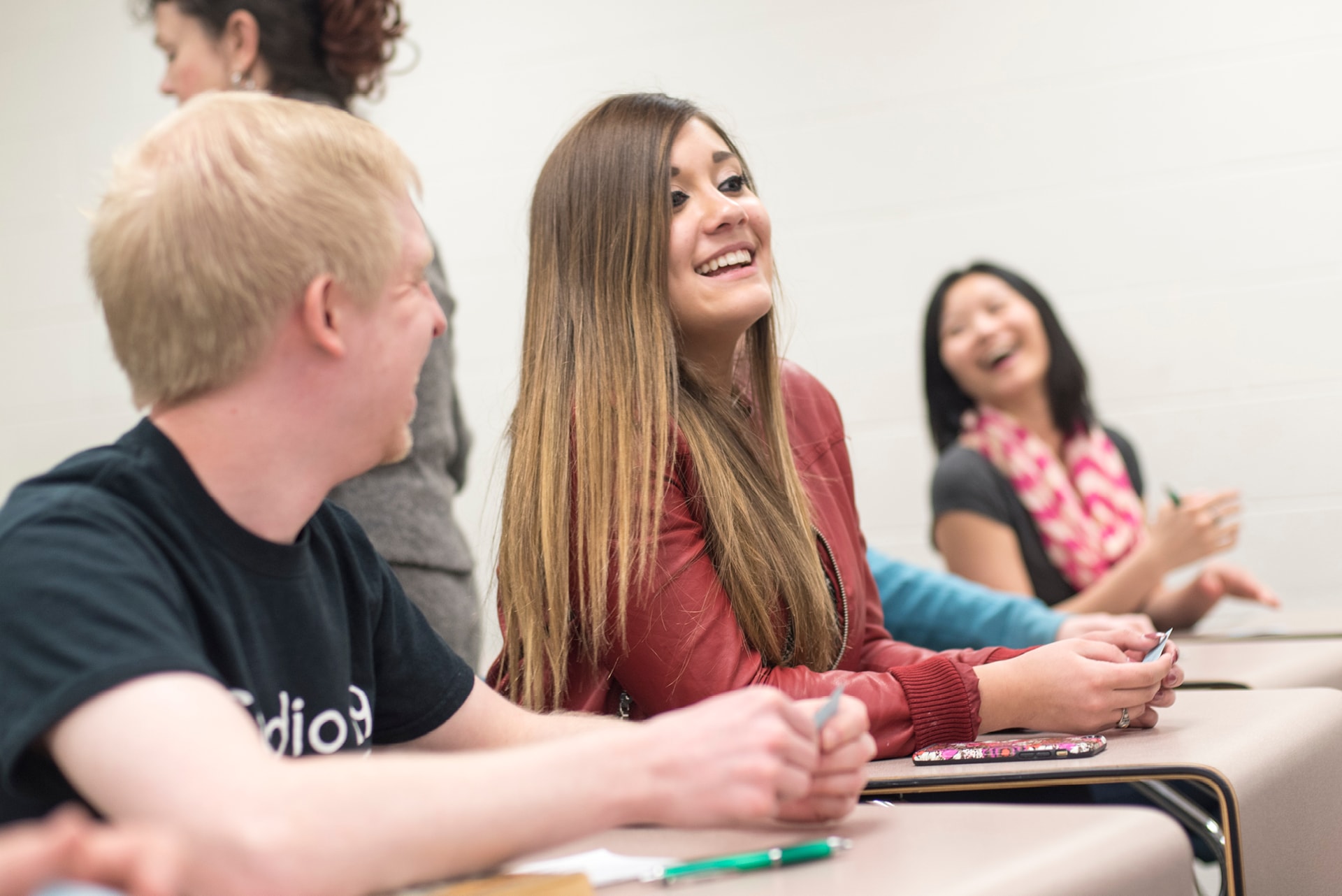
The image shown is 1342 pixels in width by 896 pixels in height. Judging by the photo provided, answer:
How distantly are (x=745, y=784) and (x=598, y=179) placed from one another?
0.90 metres

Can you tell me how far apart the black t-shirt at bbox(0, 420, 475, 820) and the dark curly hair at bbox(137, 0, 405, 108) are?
1087mm

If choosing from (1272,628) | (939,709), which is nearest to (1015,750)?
(939,709)

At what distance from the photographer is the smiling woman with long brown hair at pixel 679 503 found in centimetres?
128

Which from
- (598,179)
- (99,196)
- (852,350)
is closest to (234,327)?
(99,196)

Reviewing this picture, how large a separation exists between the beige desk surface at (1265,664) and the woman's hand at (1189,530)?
36 cm

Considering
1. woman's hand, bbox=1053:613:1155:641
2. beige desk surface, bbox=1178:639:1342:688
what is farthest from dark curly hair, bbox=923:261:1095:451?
woman's hand, bbox=1053:613:1155:641

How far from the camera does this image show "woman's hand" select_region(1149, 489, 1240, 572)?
244 cm

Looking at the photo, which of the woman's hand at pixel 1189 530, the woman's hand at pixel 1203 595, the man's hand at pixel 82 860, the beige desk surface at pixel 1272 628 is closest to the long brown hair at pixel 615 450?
the man's hand at pixel 82 860

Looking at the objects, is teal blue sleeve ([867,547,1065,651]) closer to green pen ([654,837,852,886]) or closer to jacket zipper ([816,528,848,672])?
jacket zipper ([816,528,848,672])

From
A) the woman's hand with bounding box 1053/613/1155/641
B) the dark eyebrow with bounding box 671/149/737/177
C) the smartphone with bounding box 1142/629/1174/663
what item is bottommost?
the woman's hand with bounding box 1053/613/1155/641

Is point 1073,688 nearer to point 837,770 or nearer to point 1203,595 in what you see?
point 837,770

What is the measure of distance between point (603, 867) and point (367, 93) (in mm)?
1516

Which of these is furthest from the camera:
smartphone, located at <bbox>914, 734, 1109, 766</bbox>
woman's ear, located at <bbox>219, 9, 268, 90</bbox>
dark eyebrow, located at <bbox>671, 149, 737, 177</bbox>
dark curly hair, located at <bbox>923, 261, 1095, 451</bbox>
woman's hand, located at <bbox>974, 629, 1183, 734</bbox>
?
dark curly hair, located at <bbox>923, 261, 1095, 451</bbox>

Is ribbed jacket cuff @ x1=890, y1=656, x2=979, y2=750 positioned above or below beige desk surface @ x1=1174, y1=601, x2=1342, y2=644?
above
